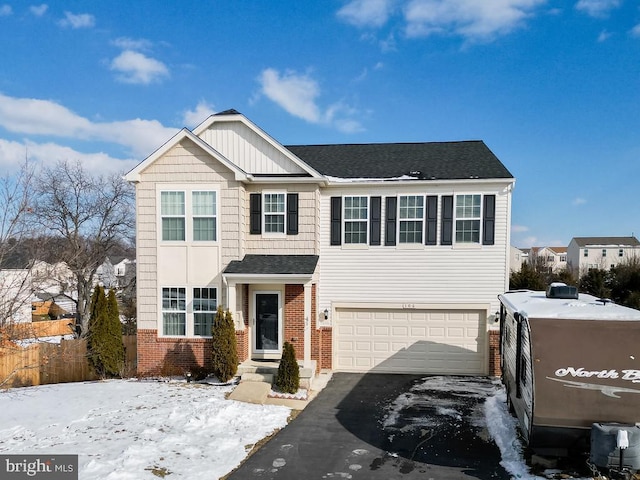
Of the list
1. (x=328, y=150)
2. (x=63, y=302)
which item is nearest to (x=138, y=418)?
(x=328, y=150)

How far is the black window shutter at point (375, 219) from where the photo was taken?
43.5ft

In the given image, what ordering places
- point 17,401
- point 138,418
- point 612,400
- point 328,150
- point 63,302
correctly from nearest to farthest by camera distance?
point 612,400, point 138,418, point 17,401, point 328,150, point 63,302

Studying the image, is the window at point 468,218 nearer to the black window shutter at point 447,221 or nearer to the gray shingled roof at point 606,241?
the black window shutter at point 447,221

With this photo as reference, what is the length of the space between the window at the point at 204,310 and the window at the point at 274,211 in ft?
8.46

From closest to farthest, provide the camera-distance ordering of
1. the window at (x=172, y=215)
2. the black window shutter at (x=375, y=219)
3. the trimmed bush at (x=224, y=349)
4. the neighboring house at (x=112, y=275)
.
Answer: the trimmed bush at (x=224, y=349) < the window at (x=172, y=215) < the black window shutter at (x=375, y=219) < the neighboring house at (x=112, y=275)

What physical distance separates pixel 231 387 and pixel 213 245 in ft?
13.4

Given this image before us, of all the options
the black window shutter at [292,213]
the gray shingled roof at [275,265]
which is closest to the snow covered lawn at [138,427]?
the gray shingled roof at [275,265]

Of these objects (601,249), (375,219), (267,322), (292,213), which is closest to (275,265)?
(292,213)

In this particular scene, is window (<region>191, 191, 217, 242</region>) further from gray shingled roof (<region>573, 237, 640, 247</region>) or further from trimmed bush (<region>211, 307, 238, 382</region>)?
gray shingled roof (<region>573, 237, 640, 247</region>)

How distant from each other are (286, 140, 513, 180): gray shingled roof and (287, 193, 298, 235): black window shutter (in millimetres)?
1728

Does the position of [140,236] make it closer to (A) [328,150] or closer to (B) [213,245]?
(B) [213,245]

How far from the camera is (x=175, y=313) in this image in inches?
491

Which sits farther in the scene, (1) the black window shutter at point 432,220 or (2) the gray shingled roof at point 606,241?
(2) the gray shingled roof at point 606,241

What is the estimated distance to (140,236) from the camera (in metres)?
12.5
